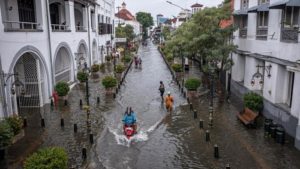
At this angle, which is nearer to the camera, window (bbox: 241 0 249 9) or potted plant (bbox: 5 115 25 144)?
potted plant (bbox: 5 115 25 144)

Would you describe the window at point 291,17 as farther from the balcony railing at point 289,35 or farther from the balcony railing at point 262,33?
the balcony railing at point 262,33

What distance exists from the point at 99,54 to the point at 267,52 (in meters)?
27.8

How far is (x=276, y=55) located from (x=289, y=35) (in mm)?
1712

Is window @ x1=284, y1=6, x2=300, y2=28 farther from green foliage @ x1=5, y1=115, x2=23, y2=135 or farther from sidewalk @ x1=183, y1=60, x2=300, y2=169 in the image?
green foliage @ x1=5, y1=115, x2=23, y2=135

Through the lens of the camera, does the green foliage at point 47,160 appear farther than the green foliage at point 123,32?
No

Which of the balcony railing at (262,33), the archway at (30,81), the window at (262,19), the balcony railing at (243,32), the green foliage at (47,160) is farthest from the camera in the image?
the balcony railing at (243,32)

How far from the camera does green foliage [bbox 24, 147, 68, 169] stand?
8.20m

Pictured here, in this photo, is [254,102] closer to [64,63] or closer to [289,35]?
[289,35]

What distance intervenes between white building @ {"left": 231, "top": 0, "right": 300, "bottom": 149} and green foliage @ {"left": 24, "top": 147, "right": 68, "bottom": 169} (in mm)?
9671

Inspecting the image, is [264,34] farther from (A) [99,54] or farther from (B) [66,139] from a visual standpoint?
(A) [99,54]

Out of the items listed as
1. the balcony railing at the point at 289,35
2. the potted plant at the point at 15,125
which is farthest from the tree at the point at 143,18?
the potted plant at the point at 15,125

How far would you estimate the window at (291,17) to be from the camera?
46.6 feet

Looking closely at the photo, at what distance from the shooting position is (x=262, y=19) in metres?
18.6

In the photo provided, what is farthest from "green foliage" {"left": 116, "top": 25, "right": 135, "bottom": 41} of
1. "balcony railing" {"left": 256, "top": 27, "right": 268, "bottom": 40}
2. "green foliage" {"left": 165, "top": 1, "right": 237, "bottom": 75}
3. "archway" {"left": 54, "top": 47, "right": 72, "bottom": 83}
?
"balcony railing" {"left": 256, "top": 27, "right": 268, "bottom": 40}
